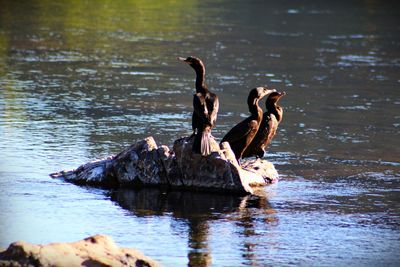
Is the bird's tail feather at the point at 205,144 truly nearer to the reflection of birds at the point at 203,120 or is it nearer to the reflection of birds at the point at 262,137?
the reflection of birds at the point at 203,120

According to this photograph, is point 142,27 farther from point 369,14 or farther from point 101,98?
point 101,98

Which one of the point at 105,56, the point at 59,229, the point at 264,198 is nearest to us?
the point at 59,229

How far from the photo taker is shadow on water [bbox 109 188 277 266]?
1108 centimetres

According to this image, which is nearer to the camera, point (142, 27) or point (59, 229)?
point (59, 229)

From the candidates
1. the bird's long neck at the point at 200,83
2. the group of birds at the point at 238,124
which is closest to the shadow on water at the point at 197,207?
the group of birds at the point at 238,124

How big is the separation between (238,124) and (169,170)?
122 centimetres

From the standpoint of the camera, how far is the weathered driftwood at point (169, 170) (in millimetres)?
12695

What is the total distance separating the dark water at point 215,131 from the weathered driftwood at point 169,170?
220 mm

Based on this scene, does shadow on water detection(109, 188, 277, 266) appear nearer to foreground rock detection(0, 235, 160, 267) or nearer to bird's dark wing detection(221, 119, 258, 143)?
bird's dark wing detection(221, 119, 258, 143)

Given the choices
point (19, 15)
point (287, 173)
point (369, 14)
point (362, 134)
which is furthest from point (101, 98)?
point (369, 14)

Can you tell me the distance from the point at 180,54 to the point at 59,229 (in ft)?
53.3

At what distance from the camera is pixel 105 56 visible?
26.4 meters

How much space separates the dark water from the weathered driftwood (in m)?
0.22

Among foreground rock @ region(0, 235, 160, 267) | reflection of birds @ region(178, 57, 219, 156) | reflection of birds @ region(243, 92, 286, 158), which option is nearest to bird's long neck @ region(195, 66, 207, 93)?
reflection of birds @ region(178, 57, 219, 156)
